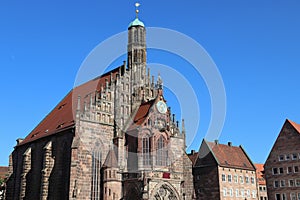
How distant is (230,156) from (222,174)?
19.1ft

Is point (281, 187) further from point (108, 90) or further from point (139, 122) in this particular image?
point (108, 90)

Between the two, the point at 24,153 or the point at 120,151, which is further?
the point at 24,153

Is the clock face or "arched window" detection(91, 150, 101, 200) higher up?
the clock face

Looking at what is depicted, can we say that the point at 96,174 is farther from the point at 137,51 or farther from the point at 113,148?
the point at 137,51

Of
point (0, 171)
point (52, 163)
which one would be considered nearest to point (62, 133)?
point (52, 163)

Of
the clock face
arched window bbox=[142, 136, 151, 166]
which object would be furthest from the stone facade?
the clock face

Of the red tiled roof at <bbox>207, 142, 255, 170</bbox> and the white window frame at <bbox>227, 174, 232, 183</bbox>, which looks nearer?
the white window frame at <bbox>227, 174, 232, 183</bbox>

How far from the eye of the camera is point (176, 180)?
4709cm

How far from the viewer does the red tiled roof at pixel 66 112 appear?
50359 mm

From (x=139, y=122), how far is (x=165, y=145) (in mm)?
4735

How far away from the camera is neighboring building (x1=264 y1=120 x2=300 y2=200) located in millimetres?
58656

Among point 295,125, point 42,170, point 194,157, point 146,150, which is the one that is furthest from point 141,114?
point 295,125

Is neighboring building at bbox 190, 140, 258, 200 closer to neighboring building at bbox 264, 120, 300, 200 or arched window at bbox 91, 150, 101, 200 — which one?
neighboring building at bbox 264, 120, 300, 200

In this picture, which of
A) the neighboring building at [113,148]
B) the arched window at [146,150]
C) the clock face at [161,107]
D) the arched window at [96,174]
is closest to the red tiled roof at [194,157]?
the neighboring building at [113,148]
